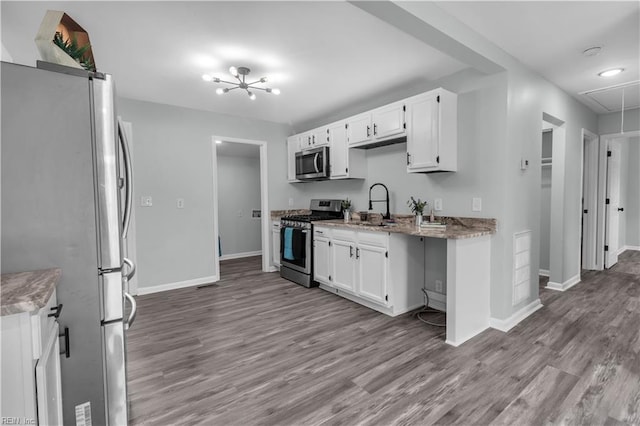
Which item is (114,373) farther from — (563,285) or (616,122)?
(616,122)

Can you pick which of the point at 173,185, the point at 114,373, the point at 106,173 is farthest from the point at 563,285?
the point at 173,185

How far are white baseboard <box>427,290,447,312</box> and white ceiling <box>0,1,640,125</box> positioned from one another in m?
2.28

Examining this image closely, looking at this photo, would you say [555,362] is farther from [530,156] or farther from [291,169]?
[291,169]

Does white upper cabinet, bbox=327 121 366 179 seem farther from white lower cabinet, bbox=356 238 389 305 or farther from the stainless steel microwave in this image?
white lower cabinet, bbox=356 238 389 305

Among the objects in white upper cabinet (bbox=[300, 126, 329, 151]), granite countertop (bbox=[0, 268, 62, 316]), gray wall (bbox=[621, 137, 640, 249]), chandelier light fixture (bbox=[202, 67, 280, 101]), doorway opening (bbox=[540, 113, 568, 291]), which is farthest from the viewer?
gray wall (bbox=[621, 137, 640, 249])

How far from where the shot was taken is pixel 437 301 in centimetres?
325

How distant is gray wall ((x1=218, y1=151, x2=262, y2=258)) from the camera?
20.9 ft

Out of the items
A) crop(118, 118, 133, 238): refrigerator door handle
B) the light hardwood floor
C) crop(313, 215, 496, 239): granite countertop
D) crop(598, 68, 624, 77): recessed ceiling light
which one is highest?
crop(598, 68, 624, 77): recessed ceiling light

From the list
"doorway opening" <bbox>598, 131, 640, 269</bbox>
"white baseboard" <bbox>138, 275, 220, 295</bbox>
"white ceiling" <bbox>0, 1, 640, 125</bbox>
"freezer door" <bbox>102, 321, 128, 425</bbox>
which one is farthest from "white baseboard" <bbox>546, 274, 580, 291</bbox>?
"freezer door" <bbox>102, 321, 128, 425</bbox>

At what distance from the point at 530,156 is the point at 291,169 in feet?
10.6

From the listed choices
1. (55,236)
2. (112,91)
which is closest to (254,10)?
(112,91)

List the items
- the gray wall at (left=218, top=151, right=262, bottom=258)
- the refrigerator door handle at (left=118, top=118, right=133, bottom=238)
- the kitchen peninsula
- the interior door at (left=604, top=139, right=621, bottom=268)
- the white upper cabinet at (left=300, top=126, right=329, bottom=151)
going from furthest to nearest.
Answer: the gray wall at (left=218, top=151, right=262, bottom=258) < the interior door at (left=604, top=139, right=621, bottom=268) < the white upper cabinet at (left=300, top=126, right=329, bottom=151) < the kitchen peninsula < the refrigerator door handle at (left=118, top=118, right=133, bottom=238)

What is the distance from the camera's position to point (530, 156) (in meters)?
3.00

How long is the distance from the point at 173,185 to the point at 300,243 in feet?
6.17
